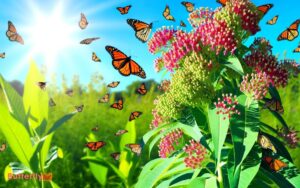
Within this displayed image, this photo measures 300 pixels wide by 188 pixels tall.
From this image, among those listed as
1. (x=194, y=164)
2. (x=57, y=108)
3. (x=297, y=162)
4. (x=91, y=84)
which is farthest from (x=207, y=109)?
(x=91, y=84)

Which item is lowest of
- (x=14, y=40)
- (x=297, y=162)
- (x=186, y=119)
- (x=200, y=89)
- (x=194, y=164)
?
(x=297, y=162)

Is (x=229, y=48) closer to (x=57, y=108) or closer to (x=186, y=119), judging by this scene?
(x=186, y=119)

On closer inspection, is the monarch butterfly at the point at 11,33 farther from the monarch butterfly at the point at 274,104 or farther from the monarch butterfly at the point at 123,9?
the monarch butterfly at the point at 274,104

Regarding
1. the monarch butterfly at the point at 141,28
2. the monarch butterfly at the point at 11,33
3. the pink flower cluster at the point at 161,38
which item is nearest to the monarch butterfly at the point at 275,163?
the pink flower cluster at the point at 161,38

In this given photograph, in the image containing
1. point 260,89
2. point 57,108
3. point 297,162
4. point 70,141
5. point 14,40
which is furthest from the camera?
point 57,108

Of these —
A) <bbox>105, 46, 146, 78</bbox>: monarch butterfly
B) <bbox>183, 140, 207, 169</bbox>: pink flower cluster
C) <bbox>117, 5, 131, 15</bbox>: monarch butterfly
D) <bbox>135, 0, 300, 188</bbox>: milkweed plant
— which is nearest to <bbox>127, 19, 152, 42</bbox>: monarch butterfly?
<bbox>117, 5, 131, 15</bbox>: monarch butterfly

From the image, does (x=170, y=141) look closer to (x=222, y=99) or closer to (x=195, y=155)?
(x=195, y=155)
